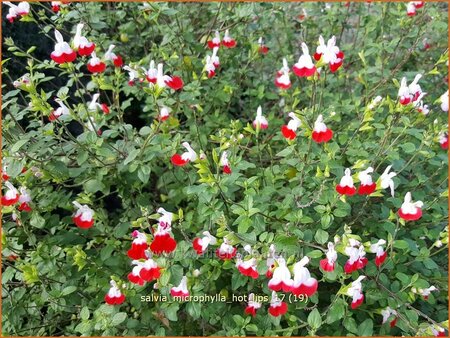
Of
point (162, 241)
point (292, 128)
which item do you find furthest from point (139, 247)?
point (292, 128)

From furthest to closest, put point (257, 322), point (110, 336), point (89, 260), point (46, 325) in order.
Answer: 1. point (46, 325)
2. point (89, 260)
3. point (257, 322)
4. point (110, 336)

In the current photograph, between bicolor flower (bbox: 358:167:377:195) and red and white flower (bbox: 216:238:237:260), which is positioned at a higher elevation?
bicolor flower (bbox: 358:167:377:195)

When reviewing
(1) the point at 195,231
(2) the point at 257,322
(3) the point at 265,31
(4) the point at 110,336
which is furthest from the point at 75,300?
(3) the point at 265,31

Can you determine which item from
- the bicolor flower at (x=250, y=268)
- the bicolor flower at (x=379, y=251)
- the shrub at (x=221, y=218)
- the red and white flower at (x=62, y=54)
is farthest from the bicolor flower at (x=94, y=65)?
the bicolor flower at (x=379, y=251)

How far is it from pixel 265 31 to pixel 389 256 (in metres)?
1.32

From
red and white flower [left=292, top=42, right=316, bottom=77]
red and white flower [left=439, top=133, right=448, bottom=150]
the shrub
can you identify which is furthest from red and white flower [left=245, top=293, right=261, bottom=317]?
red and white flower [left=439, top=133, right=448, bottom=150]

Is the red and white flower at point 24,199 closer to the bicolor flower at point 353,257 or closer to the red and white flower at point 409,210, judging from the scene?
the bicolor flower at point 353,257

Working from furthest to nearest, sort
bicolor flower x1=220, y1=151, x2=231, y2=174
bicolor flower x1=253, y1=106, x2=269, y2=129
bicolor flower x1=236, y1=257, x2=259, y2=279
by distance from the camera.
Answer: bicolor flower x1=253, y1=106, x2=269, y2=129, bicolor flower x1=220, y1=151, x2=231, y2=174, bicolor flower x1=236, y1=257, x2=259, y2=279

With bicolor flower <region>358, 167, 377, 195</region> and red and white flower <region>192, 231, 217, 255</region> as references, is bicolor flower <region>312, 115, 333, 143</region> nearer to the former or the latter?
bicolor flower <region>358, 167, 377, 195</region>

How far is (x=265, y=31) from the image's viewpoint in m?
2.50

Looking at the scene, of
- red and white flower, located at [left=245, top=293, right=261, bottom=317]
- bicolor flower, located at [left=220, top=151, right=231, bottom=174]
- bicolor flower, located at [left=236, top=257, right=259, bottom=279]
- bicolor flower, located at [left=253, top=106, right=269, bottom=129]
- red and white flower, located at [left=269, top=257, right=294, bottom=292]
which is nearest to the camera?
red and white flower, located at [left=269, top=257, right=294, bottom=292]

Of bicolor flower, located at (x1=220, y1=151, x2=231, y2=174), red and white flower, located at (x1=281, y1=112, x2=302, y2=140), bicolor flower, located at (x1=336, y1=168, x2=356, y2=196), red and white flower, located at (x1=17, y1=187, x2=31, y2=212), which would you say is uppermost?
red and white flower, located at (x1=281, y1=112, x2=302, y2=140)

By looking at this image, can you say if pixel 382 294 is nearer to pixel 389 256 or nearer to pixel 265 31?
pixel 389 256

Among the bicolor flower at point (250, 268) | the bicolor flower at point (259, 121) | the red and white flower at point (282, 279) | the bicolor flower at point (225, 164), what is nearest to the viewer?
the red and white flower at point (282, 279)
